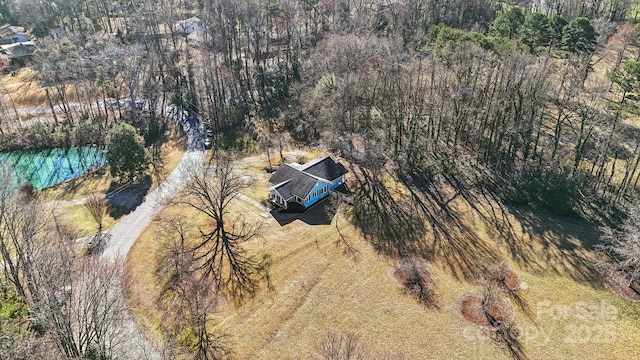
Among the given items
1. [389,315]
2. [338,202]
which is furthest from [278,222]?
[389,315]

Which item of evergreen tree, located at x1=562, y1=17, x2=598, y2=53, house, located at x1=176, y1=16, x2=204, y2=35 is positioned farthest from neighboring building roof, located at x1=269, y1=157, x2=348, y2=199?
house, located at x1=176, y1=16, x2=204, y2=35

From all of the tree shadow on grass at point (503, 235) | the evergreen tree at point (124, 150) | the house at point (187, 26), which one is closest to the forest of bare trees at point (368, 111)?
the tree shadow on grass at point (503, 235)

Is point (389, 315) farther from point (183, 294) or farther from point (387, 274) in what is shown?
point (183, 294)

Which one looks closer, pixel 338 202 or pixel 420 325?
pixel 420 325

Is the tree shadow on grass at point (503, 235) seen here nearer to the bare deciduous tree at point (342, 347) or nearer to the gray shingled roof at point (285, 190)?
the bare deciduous tree at point (342, 347)

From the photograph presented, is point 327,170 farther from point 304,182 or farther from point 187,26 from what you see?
point 187,26
